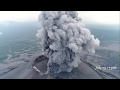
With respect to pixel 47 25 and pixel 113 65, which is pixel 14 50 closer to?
pixel 113 65

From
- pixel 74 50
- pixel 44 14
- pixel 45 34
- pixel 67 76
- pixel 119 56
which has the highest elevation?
pixel 44 14

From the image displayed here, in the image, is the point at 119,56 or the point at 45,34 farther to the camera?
the point at 119,56

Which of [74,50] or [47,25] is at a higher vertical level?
[47,25]

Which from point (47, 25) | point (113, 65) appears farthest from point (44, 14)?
point (113, 65)

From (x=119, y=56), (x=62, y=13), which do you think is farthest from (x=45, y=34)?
(x=119, y=56)
